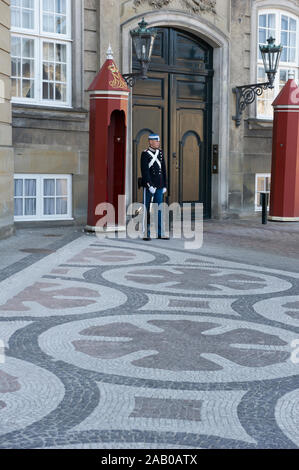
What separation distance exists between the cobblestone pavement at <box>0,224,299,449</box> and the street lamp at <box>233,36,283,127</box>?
7241mm

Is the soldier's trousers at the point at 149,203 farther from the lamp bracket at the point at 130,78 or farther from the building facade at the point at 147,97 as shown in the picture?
the lamp bracket at the point at 130,78

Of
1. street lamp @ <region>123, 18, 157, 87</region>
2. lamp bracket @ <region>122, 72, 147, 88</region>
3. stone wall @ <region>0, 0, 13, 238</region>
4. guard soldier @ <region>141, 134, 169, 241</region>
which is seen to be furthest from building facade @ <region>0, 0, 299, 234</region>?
guard soldier @ <region>141, 134, 169, 241</region>

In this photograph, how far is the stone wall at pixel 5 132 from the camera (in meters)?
10.9

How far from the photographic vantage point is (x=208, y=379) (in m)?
4.18

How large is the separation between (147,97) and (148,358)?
10.4 metres

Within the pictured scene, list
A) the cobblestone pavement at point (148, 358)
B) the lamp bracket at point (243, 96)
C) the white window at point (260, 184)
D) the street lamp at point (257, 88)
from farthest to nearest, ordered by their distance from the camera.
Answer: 1. the white window at point (260, 184)
2. the lamp bracket at point (243, 96)
3. the street lamp at point (257, 88)
4. the cobblestone pavement at point (148, 358)

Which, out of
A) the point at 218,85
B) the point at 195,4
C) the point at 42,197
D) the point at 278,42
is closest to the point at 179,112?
the point at 218,85

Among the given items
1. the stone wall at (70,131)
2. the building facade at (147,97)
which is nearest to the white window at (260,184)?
the building facade at (147,97)

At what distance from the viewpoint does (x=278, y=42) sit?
16359mm

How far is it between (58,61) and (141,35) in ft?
6.02

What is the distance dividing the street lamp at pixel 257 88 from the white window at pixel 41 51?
4069 mm

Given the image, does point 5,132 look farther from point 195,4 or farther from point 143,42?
point 195,4

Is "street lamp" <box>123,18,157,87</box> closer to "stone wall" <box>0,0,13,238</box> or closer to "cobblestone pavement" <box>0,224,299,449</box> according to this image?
"stone wall" <box>0,0,13,238</box>
